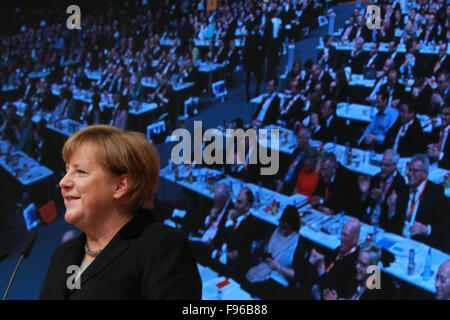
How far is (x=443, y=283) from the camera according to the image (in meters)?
3.22

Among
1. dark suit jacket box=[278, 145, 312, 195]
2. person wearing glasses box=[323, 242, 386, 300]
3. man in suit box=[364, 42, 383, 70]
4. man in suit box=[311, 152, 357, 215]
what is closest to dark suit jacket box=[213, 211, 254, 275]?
dark suit jacket box=[278, 145, 312, 195]

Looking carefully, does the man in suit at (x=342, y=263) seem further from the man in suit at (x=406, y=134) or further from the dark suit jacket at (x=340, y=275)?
the man in suit at (x=406, y=134)

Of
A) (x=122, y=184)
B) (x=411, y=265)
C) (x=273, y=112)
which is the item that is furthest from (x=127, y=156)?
(x=273, y=112)

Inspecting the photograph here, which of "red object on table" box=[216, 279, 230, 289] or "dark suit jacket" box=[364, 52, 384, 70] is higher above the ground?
"dark suit jacket" box=[364, 52, 384, 70]

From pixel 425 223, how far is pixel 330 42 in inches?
64.3

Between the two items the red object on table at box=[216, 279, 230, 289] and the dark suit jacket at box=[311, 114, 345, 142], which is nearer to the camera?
the dark suit jacket at box=[311, 114, 345, 142]

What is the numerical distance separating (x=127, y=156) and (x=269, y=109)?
351cm

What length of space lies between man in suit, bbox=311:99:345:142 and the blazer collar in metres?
3.09

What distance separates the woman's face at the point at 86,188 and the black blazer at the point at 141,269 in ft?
0.23

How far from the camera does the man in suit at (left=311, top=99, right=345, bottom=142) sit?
393 centimetres

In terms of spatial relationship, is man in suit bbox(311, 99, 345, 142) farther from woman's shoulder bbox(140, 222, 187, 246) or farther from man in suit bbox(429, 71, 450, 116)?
woman's shoulder bbox(140, 222, 187, 246)
